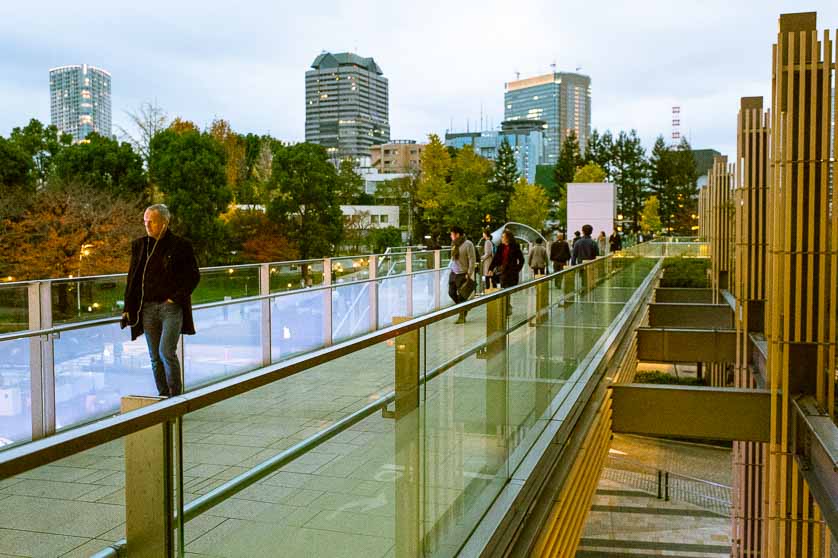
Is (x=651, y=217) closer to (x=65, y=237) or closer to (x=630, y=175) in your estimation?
(x=630, y=175)

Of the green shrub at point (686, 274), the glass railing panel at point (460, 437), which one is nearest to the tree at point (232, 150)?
the green shrub at point (686, 274)

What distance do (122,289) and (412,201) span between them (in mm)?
81432

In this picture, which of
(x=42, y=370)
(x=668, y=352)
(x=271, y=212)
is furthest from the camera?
(x=271, y=212)

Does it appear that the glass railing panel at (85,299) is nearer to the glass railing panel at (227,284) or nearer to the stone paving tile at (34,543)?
the glass railing panel at (227,284)

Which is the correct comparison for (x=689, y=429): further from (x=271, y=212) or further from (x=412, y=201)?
(x=412, y=201)

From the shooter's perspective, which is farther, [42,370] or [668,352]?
[668,352]

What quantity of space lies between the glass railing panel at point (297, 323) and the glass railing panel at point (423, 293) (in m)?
4.39

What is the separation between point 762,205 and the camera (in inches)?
713

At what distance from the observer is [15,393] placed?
266 inches

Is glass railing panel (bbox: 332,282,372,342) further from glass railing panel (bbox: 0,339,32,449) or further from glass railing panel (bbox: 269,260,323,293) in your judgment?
glass railing panel (bbox: 0,339,32,449)

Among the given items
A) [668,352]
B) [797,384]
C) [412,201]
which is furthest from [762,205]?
[412,201]

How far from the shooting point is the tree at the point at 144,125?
2331 inches

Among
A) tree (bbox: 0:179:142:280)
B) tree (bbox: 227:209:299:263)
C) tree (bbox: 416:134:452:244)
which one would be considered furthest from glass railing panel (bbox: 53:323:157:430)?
tree (bbox: 416:134:452:244)

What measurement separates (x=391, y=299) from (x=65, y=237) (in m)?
23.7
